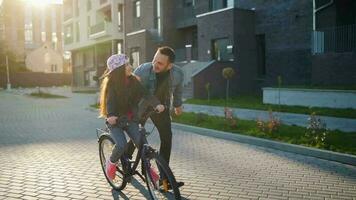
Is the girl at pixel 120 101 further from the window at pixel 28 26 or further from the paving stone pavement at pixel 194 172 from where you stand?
the window at pixel 28 26

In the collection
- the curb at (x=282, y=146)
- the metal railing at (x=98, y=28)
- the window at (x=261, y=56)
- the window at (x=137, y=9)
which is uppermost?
the window at (x=137, y=9)

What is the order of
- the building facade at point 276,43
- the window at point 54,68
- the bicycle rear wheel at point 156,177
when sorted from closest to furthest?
the bicycle rear wheel at point 156,177 → the building facade at point 276,43 → the window at point 54,68

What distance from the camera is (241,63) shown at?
24328 mm

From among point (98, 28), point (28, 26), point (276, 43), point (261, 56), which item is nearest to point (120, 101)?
point (276, 43)

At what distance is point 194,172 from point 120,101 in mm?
2181

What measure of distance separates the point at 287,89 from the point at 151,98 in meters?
13.0

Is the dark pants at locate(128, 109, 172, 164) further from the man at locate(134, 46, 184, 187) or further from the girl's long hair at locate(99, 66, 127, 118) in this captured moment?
the girl's long hair at locate(99, 66, 127, 118)

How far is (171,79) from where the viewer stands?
5.91 m

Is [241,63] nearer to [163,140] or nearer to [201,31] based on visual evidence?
[201,31]

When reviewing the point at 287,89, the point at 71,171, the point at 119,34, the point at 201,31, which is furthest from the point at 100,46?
the point at 71,171

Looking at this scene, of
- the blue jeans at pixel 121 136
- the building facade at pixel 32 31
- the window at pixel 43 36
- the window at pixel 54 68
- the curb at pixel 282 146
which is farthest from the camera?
the window at pixel 43 36

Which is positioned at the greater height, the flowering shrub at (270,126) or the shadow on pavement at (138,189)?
the flowering shrub at (270,126)

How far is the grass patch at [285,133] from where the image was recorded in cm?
892

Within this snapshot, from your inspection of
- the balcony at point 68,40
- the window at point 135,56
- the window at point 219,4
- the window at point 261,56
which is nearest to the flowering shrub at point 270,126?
the window at point 261,56
